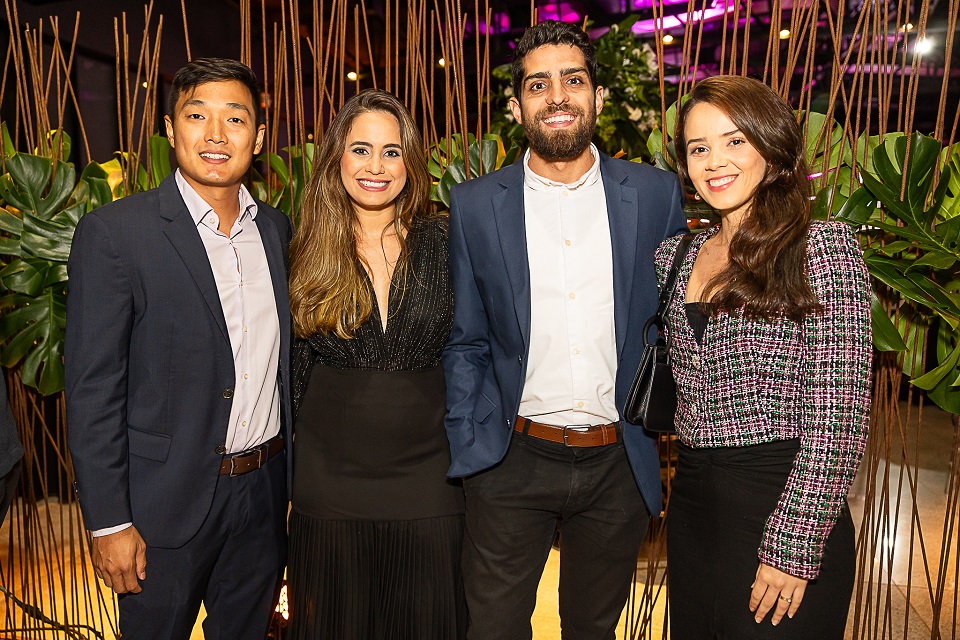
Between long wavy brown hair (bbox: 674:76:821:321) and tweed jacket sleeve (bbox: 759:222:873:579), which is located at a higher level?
long wavy brown hair (bbox: 674:76:821:321)

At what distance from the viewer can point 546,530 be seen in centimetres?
162

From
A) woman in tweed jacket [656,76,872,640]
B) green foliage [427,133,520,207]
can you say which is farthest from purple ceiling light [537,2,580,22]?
woman in tweed jacket [656,76,872,640]

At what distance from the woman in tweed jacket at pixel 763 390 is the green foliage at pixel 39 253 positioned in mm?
1587

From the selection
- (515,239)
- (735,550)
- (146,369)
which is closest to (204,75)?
(146,369)

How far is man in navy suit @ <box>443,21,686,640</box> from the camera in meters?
1.56

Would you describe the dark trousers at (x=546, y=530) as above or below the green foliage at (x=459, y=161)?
below

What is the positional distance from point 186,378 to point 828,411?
1.16 metres

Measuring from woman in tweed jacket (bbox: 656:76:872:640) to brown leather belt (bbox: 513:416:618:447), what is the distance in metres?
0.23

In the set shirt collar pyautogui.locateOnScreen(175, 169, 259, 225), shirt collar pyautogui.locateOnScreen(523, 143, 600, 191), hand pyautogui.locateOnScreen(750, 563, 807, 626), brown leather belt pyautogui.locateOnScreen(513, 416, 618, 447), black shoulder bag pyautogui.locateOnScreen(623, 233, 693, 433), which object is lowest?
hand pyautogui.locateOnScreen(750, 563, 807, 626)

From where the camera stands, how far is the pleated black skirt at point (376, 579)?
1.63m

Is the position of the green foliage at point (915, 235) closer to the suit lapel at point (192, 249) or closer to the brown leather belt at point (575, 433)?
the brown leather belt at point (575, 433)

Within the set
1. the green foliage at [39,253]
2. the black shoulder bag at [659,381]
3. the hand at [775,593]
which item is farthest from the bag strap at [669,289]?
the green foliage at [39,253]

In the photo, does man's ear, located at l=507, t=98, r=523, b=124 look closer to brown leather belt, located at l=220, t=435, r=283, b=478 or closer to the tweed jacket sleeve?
the tweed jacket sleeve

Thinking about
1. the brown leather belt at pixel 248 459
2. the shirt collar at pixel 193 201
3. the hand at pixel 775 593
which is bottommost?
the hand at pixel 775 593
